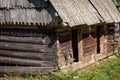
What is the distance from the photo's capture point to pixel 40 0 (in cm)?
1239

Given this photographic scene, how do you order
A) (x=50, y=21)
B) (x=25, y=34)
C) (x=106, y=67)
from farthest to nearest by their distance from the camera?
(x=106, y=67)
(x=25, y=34)
(x=50, y=21)

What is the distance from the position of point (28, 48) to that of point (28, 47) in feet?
0.13

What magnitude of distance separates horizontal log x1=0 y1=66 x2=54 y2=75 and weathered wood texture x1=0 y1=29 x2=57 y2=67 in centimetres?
15

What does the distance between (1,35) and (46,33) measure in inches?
85.8

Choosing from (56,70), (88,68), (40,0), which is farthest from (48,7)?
(88,68)

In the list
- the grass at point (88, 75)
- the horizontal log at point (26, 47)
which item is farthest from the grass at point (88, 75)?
the horizontal log at point (26, 47)

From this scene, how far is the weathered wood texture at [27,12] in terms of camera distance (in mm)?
12164

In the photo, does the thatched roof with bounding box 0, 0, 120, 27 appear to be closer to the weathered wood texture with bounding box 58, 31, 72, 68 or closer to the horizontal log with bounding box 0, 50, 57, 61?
the weathered wood texture with bounding box 58, 31, 72, 68

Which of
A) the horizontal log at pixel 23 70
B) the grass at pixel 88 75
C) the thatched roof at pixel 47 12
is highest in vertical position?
the thatched roof at pixel 47 12

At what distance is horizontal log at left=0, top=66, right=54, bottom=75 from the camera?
41.8 ft

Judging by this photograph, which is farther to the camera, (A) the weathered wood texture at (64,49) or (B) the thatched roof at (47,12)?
(A) the weathered wood texture at (64,49)

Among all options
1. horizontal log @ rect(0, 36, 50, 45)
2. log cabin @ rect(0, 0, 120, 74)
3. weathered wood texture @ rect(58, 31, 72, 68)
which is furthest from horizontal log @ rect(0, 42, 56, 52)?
weathered wood texture @ rect(58, 31, 72, 68)

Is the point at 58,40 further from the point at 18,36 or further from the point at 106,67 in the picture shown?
the point at 106,67

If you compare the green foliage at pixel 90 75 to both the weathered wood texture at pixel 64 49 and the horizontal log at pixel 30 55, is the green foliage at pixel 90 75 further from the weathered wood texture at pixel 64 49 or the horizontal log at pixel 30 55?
the horizontal log at pixel 30 55
